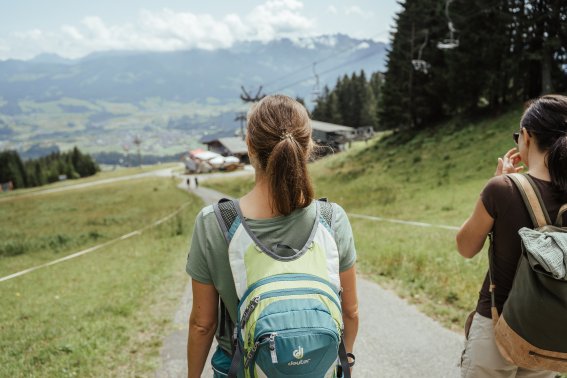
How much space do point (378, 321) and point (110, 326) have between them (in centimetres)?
380

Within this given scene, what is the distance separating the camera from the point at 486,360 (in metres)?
2.46

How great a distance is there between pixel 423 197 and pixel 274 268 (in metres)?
19.6

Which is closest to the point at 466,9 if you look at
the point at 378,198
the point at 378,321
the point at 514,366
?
the point at 378,198

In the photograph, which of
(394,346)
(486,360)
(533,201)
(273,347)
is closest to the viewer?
(273,347)

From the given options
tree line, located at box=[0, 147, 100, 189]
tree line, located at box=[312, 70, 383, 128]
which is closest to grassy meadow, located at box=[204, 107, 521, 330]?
tree line, located at box=[312, 70, 383, 128]

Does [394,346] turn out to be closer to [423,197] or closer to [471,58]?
[423,197]

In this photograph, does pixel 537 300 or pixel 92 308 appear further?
pixel 92 308

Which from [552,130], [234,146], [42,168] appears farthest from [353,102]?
[552,130]

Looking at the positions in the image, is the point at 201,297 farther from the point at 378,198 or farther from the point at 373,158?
the point at 373,158

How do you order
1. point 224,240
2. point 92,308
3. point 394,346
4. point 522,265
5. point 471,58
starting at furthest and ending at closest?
1. point 471,58
2. point 92,308
3. point 394,346
4. point 522,265
5. point 224,240

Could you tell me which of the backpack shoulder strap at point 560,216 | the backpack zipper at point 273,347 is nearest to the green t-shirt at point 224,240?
→ the backpack zipper at point 273,347

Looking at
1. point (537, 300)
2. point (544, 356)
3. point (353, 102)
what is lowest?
point (353, 102)

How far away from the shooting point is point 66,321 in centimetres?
661

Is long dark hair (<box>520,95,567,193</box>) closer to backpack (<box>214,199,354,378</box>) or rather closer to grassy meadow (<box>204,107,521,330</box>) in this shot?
backpack (<box>214,199,354,378</box>)
